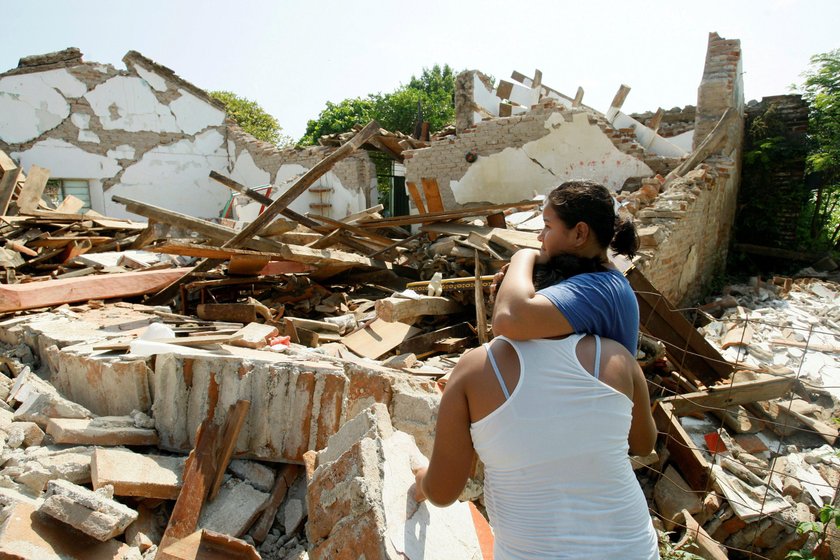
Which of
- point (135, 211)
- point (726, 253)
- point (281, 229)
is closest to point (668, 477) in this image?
point (281, 229)

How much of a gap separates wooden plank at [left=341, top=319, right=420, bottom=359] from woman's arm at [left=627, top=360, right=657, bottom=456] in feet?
9.98

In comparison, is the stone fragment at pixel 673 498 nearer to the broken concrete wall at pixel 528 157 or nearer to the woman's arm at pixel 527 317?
the woman's arm at pixel 527 317

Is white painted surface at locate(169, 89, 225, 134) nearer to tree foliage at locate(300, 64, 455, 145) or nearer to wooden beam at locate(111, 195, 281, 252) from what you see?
tree foliage at locate(300, 64, 455, 145)

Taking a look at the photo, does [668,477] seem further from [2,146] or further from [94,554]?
[2,146]

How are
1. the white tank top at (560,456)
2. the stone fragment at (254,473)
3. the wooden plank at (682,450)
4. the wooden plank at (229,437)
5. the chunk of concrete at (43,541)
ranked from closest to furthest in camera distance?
the white tank top at (560,456) < the chunk of concrete at (43,541) < the wooden plank at (229,437) < the stone fragment at (254,473) < the wooden plank at (682,450)

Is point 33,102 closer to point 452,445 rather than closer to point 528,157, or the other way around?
point 528,157

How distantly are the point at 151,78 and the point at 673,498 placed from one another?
643 inches

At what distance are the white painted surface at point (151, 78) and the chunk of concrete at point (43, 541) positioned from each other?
15259 mm

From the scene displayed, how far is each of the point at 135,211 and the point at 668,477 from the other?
17.1 ft

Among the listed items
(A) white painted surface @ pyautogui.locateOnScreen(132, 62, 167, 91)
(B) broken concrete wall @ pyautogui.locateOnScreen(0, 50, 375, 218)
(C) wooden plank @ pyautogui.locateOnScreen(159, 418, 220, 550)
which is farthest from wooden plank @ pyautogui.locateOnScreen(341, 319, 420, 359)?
(A) white painted surface @ pyautogui.locateOnScreen(132, 62, 167, 91)

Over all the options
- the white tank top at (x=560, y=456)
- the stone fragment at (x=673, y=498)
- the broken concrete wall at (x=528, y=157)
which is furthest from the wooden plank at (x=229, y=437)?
the broken concrete wall at (x=528, y=157)

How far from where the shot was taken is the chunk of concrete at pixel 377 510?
1882 mm

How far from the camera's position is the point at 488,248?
18.1 feet

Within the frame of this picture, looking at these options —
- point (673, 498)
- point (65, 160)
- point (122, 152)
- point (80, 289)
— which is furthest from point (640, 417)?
point (122, 152)
